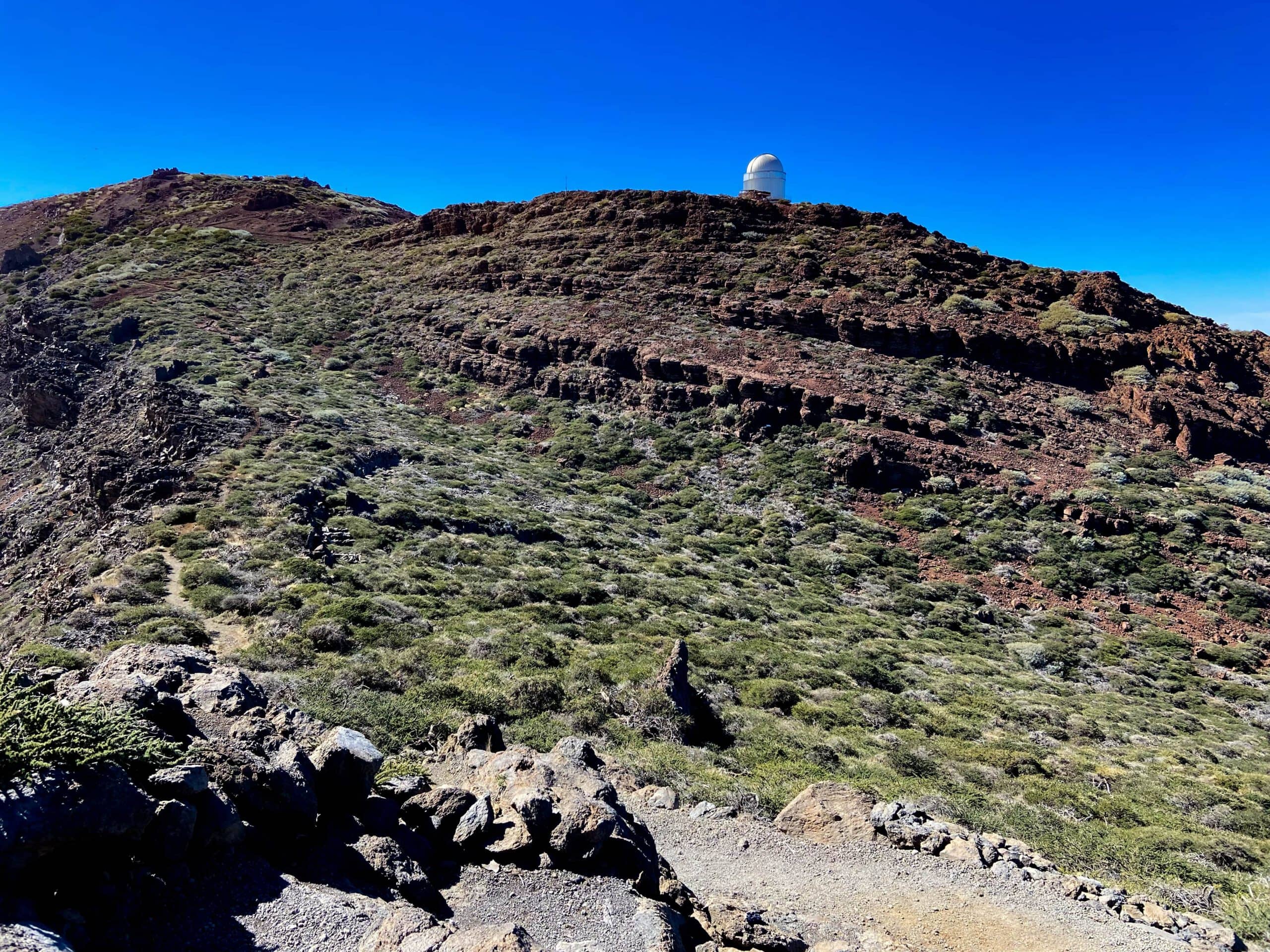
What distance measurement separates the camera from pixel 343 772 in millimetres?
5961

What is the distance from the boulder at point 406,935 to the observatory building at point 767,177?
5576 cm

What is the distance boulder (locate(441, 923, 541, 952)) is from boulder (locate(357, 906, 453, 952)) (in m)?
0.09

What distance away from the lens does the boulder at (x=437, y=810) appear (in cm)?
638

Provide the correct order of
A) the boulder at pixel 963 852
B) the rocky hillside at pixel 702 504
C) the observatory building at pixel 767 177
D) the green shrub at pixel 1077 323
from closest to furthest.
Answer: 1. the boulder at pixel 963 852
2. the rocky hillside at pixel 702 504
3. the green shrub at pixel 1077 323
4. the observatory building at pixel 767 177

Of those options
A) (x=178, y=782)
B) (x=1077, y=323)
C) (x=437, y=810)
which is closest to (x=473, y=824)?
(x=437, y=810)

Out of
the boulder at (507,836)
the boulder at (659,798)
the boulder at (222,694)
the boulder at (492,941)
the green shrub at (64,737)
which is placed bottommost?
the boulder at (659,798)

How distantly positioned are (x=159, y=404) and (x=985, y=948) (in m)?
27.1

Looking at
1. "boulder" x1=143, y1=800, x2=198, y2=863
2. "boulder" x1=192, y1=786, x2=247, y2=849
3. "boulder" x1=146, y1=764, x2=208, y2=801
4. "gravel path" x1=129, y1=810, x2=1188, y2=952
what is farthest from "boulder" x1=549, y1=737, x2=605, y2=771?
"boulder" x1=143, y1=800, x2=198, y2=863

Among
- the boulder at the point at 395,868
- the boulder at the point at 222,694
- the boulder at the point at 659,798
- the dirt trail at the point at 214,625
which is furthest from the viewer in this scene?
the dirt trail at the point at 214,625

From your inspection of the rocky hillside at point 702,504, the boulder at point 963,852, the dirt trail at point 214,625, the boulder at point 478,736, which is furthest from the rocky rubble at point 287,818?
the dirt trail at point 214,625

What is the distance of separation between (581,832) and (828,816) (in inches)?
154

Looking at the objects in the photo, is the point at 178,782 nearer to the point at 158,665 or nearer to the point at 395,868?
the point at 395,868

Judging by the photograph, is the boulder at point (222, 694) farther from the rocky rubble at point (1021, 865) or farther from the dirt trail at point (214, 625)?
the rocky rubble at point (1021, 865)

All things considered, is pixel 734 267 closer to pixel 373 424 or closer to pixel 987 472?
pixel 987 472
